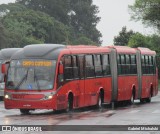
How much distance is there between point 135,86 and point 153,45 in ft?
189

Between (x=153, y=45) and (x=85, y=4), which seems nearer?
(x=153, y=45)

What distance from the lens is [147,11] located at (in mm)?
98125

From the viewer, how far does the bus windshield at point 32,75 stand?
2709 cm

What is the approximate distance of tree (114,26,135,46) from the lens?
101231 mm

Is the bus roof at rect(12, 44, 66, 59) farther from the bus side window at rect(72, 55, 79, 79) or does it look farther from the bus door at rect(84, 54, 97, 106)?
the bus door at rect(84, 54, 97, 106)

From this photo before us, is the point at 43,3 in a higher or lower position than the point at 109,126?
higher

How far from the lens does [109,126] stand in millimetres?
20469

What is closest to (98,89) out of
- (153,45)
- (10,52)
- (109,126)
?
(10,52)

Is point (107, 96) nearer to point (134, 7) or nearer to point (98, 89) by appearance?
point (98, 89)

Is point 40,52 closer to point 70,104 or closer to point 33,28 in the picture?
point 70,104

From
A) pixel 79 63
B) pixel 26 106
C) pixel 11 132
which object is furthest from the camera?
pixel 79 63

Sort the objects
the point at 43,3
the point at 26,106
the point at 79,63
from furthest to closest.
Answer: the point at 43,3, the point at 79,63, the point at 26,106

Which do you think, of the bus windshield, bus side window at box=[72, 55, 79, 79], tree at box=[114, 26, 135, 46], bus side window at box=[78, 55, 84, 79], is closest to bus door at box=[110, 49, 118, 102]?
bus side window at box=[78, 55, 84, 79]

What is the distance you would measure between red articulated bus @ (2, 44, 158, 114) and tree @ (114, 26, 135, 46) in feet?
212
